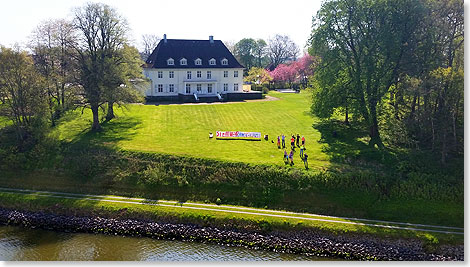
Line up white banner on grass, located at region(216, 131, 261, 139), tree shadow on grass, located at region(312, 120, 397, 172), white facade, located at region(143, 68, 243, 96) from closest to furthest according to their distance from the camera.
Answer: tree shadow on grass, located at region(312, 120, 397, 172)
white banner on grass, located at region(216, 131, 261, 139)
white facade, located at region(143, 68, 243, 96)

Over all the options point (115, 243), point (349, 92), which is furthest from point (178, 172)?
point (349, 92)

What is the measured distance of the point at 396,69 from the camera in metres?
30.2

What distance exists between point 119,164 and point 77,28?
14.2m

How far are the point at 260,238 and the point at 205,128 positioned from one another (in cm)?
1689

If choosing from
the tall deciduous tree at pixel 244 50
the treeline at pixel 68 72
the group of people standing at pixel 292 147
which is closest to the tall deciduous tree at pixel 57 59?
the treeline at pixel 68 72

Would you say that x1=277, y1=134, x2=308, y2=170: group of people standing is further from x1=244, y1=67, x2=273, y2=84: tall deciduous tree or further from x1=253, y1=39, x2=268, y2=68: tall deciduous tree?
x1=253, y1=39, x2=268, y2=68: tall deciduous tree

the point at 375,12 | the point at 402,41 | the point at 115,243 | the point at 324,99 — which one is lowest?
the point at 115,243

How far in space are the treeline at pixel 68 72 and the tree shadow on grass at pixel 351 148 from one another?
60.8ft

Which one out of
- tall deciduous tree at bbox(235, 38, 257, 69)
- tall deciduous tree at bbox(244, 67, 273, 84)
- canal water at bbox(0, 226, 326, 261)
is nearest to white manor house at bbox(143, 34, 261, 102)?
tall deciduous tree at bbox(244, 67, 273, 84)

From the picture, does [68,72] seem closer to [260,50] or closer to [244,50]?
[244,50]

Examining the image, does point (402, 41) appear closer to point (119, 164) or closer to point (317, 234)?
point (317, 234)

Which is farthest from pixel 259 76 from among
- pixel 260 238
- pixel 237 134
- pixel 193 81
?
pixel 260 238

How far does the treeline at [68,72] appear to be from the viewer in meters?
30.5

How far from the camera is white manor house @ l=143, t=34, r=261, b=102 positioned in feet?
165
